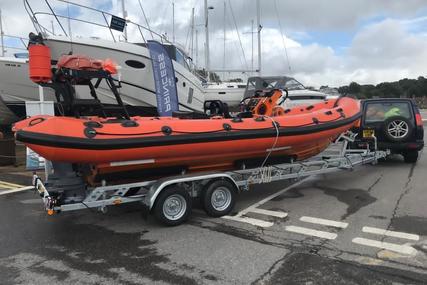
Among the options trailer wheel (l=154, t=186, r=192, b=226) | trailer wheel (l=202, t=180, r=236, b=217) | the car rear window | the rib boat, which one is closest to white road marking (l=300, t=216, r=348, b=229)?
trailer wheel (l=202, t=180, r=236, b=217)

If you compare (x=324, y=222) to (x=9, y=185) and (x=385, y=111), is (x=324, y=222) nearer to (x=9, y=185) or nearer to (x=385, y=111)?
(x=385, y=111)

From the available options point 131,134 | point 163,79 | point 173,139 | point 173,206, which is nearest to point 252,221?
point 173,206

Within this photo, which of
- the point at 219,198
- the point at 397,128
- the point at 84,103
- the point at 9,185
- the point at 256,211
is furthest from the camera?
the point at 397,128

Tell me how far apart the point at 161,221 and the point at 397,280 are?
2862mm

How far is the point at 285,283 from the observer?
12.9ft

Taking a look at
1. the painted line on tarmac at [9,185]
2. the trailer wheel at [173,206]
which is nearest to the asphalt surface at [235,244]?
the trailer wheel at [173,206]

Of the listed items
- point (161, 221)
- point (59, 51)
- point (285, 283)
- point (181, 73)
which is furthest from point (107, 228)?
point (181, 73)

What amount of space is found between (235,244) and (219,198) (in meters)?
1.29

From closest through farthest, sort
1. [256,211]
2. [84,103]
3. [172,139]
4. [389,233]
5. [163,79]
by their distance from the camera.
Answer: [389,233] < [172,139] < [84,103] < [256,211] < [163,79]

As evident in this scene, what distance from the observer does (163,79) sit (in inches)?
514

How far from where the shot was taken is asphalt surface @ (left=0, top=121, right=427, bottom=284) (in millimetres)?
4137

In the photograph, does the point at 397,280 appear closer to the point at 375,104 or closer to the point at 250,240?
the point at 250,240

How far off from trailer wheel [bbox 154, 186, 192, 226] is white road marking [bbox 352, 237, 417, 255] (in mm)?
2140

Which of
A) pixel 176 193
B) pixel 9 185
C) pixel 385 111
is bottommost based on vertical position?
pixel 9 185
